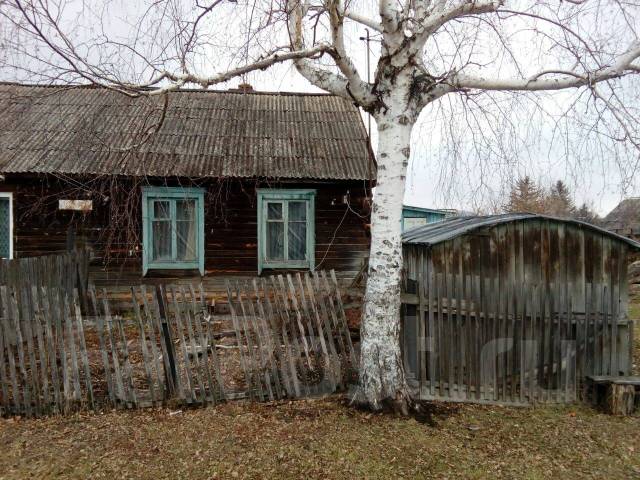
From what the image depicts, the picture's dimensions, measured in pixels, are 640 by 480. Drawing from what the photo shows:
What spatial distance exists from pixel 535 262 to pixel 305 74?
3424 millimetres

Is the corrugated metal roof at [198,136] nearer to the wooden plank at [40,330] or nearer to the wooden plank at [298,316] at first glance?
the wooden plank at [40,330]

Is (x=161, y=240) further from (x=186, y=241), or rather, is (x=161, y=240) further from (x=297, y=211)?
(x=297, y=211)

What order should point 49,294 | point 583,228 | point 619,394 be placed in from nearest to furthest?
point 49,294
point 619,394
point 583,228

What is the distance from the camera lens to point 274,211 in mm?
9945

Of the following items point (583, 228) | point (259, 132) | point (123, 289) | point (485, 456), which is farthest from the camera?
point (259, 132)

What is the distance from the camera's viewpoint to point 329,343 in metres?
4.84

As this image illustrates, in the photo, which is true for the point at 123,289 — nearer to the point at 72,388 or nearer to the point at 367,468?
the point at 72,388

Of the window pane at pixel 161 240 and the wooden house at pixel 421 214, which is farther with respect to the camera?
the wooden house at pixel 421 214

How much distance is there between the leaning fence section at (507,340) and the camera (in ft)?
15.8

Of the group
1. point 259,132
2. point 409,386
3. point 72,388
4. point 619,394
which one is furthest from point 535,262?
point 259,132

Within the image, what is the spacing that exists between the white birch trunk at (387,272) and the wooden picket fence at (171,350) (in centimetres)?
53

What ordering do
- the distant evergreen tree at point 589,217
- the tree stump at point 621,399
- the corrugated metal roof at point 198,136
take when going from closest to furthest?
the tree stump at point 621,399 < the corrugated metal roof at point 198,136 < the distant evergreen tree at point 589,217

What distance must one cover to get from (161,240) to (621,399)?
341 inches

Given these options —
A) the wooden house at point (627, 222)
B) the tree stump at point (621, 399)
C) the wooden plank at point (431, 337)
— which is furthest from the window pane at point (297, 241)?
Answer: the wooden house at point (627, 222)
